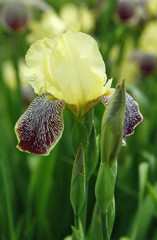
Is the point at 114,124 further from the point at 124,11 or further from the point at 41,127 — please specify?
the point at 124,11

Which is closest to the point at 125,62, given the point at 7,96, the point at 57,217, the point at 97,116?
the point at 7,96

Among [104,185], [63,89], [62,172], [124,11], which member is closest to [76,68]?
[63,89]

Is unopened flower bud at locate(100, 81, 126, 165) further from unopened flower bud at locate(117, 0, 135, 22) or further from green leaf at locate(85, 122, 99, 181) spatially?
unopened flower bud at locate(117, 0, 135, 22)

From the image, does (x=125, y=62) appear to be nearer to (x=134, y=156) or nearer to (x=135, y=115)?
(x=134, y=156)

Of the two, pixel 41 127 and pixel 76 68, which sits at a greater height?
pixel 76 68

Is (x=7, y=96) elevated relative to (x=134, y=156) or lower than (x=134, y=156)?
elevated

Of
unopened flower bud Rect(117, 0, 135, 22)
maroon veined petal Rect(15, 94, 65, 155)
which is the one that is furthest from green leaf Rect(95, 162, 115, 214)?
unopened flower bud Rect(117, 0, 135, 22)
